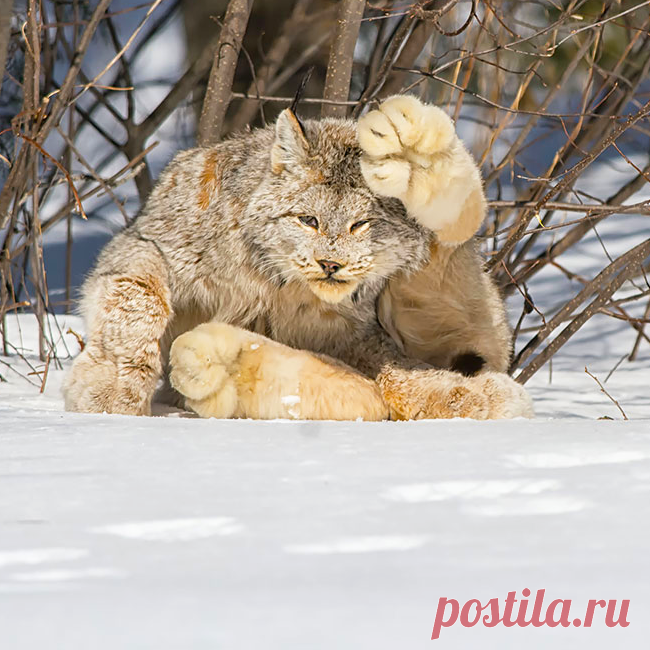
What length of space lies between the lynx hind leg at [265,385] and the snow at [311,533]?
30cm

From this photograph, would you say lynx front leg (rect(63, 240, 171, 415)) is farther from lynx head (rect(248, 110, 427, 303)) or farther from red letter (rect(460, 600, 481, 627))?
red letter (rect(460, 600, 481, 627))

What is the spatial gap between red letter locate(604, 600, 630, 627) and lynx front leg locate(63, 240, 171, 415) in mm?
1455

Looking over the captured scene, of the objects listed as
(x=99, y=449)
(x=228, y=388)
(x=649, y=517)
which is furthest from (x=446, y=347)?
(x=649, y=517)

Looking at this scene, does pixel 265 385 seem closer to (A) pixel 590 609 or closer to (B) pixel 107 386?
(B) pixel 107 386

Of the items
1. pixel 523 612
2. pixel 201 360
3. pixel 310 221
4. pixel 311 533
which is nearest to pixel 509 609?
pixel 523 612

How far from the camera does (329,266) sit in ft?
7.36

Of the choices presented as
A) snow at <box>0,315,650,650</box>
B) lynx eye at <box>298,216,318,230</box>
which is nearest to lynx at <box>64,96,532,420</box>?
lynx eye at <box>298,216,318,230</box>

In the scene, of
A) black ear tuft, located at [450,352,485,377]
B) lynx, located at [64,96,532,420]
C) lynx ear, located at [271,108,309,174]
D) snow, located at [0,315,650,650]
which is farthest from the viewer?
black ear tuft, located at [450,352,485,377]

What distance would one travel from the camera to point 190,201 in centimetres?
250

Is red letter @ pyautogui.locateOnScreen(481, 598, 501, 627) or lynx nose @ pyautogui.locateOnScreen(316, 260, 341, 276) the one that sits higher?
lynx nose @ pyautogui.locateOnScreen(316, 260, 341, 276)

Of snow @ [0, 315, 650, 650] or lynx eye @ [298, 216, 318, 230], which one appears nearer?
snow @ [0, 315, 650, 650]

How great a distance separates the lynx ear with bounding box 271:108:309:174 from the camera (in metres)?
2.31

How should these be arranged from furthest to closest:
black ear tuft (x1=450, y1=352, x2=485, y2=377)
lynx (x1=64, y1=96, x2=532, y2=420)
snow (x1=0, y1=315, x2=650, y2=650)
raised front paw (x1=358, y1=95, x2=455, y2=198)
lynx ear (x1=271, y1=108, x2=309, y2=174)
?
black ear tuft (x1=450, y1=352, x2=485, y2=377), lynx ear (x1=271, y1=108, x2=309, y2=174), lynx (x1=64, y1=96, x2=532, y2=420), raised front paw (x1=358, y1=95, x2=455, y2=198), snow (x1=0, y1=315, x2=650, y2=650)

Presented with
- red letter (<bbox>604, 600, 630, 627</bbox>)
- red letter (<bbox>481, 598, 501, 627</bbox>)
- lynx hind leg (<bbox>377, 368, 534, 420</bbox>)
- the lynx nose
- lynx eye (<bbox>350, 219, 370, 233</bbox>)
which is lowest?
lynx hind leg (<bbox>377, 368, 534, 420</bbox>)
